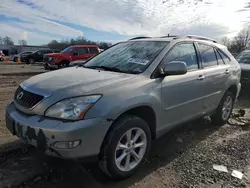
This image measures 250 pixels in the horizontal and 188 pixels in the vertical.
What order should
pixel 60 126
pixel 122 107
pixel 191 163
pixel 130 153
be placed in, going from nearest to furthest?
pixel 60 126 → pixel 122 107 → pixel 130 153 → pixel 191 163

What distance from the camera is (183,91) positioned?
11.9 feet

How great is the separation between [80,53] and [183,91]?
559 inches

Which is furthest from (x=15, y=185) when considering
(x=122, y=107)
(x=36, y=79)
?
(x=122, y=107)

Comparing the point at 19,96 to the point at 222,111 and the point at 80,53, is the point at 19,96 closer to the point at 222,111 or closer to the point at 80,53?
the point at 222,111

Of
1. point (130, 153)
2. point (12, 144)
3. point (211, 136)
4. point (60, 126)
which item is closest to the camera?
point (60, 126)

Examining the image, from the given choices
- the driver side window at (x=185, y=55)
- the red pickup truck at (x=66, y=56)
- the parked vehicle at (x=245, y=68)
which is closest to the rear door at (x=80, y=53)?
the red pickup truck at (x=66, y=56)

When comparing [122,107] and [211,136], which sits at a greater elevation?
[122,107]

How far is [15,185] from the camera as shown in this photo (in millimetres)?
2756

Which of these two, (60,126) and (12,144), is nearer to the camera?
(60,126)

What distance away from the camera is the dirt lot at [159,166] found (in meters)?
2.90

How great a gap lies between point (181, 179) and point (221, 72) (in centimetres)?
241

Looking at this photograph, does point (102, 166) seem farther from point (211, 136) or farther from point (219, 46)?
point (219, 46)

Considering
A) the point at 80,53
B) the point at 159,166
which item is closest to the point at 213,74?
the point at 159,166

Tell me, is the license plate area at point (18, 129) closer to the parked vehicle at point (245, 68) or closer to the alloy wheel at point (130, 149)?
the alloy wheel at point (130, 149)
